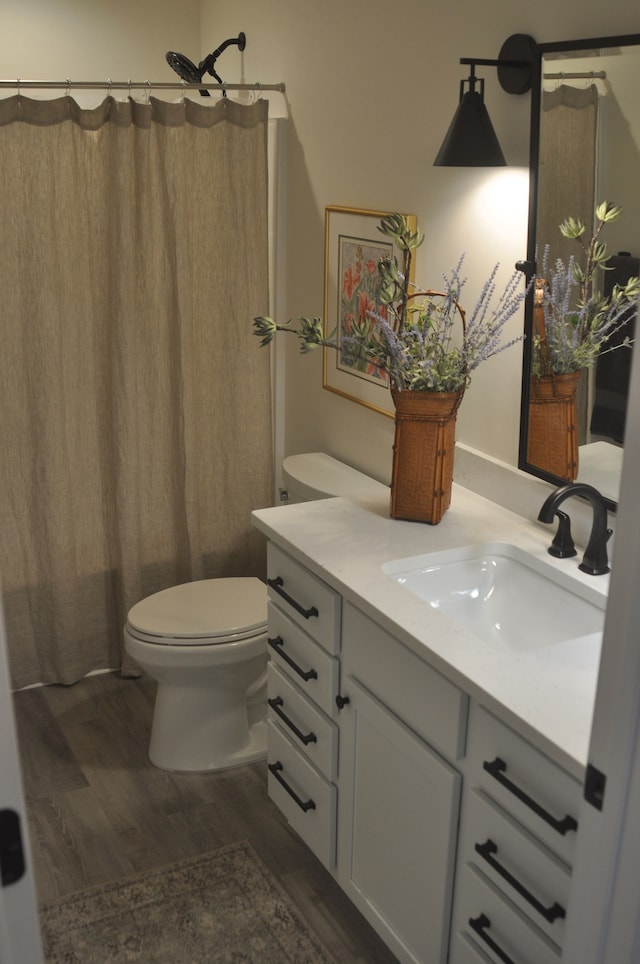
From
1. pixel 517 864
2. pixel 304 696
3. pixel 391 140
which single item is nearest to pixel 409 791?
pixel 517 864

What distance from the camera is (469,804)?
5.87 feet

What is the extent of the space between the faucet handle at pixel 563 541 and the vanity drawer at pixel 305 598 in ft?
1.55

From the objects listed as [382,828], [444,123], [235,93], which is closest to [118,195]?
[235,93]

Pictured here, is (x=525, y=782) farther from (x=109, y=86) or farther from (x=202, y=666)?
(x=109, y=86)

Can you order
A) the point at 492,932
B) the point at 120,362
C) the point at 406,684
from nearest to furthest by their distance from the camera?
the point at 492,932 < the point at 406,684 < the point at 120,362

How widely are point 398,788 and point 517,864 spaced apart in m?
0.36

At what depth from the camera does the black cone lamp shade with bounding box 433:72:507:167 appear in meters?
2.15

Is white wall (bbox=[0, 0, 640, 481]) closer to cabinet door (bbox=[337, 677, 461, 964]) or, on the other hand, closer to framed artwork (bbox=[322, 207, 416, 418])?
framed artwork (bbox=[322, 207, 416, 418])

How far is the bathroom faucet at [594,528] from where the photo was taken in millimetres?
2014

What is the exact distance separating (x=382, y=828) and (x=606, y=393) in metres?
0.99

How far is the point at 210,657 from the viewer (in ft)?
8.88

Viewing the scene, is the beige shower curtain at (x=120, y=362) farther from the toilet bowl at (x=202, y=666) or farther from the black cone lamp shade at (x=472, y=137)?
the black cone lamp shade at (x=472, y=137)

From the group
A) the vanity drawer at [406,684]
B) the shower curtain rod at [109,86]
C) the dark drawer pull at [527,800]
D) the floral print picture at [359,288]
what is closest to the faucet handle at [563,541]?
the vanity drawer at [406,684]

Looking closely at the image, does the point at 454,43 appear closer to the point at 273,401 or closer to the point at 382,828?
the point at 273,401
